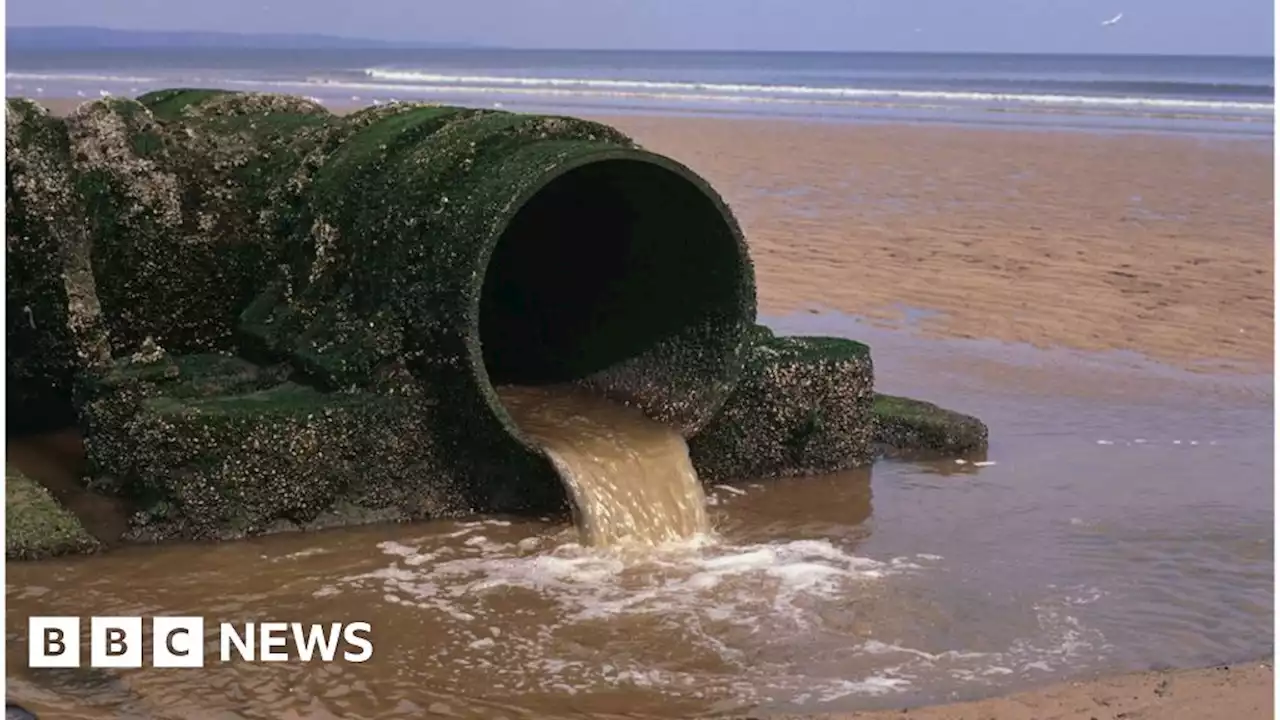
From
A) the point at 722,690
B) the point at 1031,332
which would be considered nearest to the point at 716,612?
the point at 722,690

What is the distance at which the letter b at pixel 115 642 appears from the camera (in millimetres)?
5043

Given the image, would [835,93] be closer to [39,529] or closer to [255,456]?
[255,456]

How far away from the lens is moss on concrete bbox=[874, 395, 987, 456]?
7844 mm

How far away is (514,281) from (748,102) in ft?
114

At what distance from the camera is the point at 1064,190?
19.2 m

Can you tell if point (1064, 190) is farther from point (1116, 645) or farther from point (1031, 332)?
point (1116, 645)

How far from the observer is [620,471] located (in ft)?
21.6

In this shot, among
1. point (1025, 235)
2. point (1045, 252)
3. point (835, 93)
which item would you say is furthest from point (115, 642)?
point (835, 93)

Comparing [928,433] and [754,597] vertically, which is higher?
[928,433]

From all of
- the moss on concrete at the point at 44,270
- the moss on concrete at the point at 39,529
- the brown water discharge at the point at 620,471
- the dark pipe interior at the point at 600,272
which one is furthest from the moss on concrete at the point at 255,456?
the dark pipe interior at the point at 600,272

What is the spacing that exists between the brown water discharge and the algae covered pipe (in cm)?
20

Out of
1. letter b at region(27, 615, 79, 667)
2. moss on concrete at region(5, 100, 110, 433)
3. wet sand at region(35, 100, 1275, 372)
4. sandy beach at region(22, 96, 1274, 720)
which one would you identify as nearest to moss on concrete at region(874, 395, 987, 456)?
sandy beach at region(22, 96, 1274, 720)

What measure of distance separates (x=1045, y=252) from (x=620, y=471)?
8.52 m

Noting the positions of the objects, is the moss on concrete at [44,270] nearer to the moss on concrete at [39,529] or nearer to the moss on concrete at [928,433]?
the moss on concrete at [39,529]
